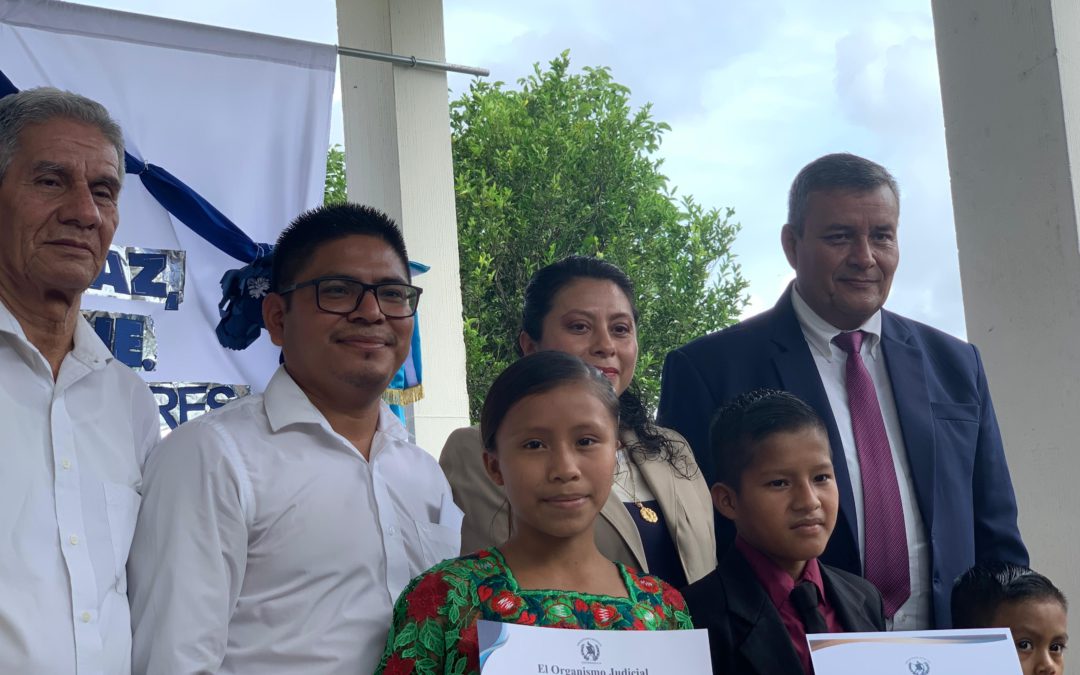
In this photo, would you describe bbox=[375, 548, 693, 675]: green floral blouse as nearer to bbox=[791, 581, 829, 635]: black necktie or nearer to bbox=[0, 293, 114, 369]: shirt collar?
bbox=[791, 581, 829, 635]: black necktie

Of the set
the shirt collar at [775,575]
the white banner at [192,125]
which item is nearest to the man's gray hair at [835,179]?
the shirt collar at [775,575]

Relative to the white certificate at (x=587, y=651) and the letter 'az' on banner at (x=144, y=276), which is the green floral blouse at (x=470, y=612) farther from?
the letter 'az' on banner at (x=144, y=276)

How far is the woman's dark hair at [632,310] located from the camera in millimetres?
3318

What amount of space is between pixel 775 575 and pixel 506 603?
0.84 meters

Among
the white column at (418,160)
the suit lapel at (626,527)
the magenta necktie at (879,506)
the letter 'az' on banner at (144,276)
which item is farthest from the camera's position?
the white column at (418,160)

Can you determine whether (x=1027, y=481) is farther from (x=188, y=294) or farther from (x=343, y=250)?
(x=188, y=294)

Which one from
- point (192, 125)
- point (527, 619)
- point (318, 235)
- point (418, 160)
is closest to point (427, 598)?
point (527, 619)

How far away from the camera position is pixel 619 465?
3264 mm

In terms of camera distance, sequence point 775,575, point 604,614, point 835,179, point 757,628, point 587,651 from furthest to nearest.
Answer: point 835,179 → point 775,575 → point 757,628 → point 604,614 → point 587,651

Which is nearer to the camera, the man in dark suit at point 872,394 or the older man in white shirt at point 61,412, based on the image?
the older man in white shirt at point 61,412

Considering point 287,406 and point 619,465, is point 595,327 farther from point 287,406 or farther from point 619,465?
point 287,406

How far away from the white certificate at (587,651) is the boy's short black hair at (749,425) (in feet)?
2.74

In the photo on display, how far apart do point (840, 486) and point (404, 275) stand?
1.37m

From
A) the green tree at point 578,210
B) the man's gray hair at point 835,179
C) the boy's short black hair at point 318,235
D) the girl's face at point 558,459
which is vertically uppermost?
the green tree at point 578,210
